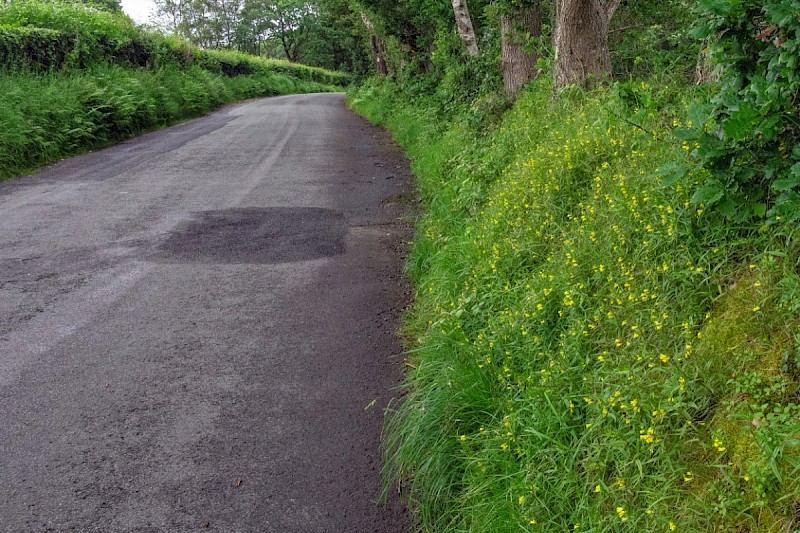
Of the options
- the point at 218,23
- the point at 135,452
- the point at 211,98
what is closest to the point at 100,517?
the point at 135,452

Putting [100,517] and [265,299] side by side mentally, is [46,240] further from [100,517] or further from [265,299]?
[100,517]

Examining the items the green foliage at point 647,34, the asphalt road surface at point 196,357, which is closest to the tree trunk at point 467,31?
the green foliage at point 647,34

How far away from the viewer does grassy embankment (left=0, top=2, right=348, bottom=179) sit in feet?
45.0

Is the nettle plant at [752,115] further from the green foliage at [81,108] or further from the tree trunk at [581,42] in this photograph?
the green foliage at [81,108]

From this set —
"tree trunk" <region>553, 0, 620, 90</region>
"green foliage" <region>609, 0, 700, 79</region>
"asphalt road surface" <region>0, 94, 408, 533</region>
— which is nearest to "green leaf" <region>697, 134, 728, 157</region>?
"asphalt road surface" <region>0, 94, 408, 533</region>

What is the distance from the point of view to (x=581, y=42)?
8453 mm

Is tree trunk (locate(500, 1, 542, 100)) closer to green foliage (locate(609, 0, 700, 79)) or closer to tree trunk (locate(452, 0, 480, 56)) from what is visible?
green foliage (locate(609, 0, 700, 79))

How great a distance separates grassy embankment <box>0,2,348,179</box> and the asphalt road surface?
10.8 ft

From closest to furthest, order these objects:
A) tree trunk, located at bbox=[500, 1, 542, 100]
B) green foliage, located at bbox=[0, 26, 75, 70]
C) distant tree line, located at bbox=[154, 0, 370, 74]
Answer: tree trunk, located at bbox=[500, 1, 542, 100], green foliage, located at bbox=[0, 26, 75, 70], distant tree line, located at bbox=[154, 0, 370, 74]

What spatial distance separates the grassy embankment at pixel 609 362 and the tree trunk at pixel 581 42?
103 inches

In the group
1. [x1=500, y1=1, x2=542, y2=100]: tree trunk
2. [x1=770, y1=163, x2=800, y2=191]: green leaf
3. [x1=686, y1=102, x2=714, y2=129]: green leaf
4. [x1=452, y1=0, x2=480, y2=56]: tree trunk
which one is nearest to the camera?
[x1=770, y1=163, x2=800, y2=191]: green leaf

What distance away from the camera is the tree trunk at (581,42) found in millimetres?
8383

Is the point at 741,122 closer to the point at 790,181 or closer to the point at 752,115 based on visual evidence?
the point at 752,115

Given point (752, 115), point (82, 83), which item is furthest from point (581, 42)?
point (82, 83)
